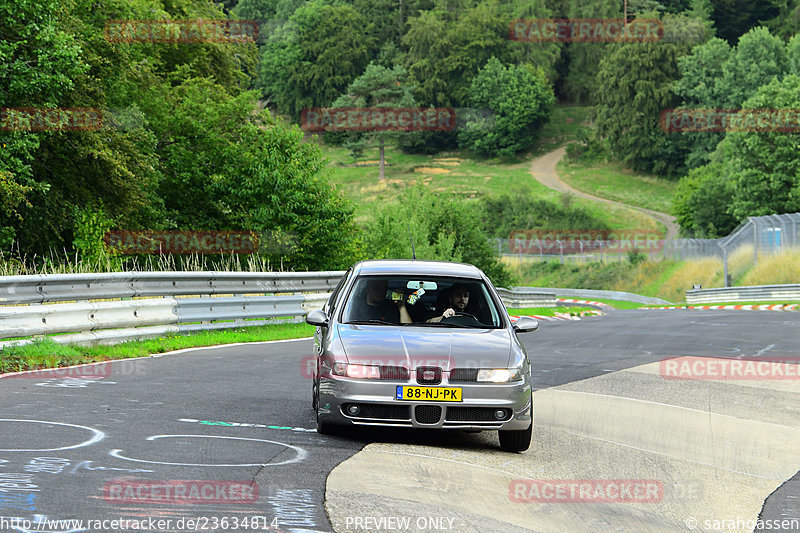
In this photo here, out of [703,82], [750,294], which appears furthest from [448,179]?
[750,294]

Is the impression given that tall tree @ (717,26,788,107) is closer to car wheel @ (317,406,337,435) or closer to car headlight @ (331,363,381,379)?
car wheel @ (317,406,337,435)

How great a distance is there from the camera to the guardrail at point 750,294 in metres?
46.1

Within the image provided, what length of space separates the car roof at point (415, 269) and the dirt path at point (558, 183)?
88.4m

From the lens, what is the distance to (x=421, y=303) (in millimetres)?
9797

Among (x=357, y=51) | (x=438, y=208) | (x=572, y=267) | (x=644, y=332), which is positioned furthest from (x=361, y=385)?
(x=357, y=51)

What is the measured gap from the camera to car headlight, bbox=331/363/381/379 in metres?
8.16

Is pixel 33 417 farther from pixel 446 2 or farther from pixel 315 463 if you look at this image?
pixel 446 2

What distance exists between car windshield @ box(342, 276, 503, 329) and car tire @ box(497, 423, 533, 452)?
1.13 m

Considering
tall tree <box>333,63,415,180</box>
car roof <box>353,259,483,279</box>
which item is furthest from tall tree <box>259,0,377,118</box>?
car roof <box>353,259,483,279</box>

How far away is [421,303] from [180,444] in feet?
9.77

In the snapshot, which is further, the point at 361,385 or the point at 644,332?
the point at 644,332

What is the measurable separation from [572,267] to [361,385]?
243 ft

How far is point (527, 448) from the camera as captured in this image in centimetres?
845

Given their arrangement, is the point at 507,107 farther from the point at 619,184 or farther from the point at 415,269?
the point at 415,269
